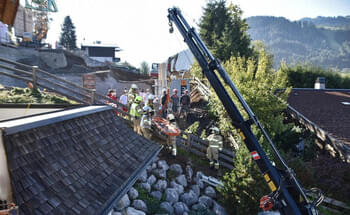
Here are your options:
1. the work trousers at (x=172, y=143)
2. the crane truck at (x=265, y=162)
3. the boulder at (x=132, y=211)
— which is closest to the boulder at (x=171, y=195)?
the boulder at (x=132, y=211)

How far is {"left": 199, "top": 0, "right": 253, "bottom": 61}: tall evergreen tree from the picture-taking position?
2523 centimetres

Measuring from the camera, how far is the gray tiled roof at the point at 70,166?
2998mm

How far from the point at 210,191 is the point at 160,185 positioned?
2.13m

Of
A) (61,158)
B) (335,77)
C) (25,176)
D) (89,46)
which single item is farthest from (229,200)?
(89,46)

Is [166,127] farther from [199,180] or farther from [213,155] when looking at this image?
[199,180]

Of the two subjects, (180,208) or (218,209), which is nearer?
(180,208)

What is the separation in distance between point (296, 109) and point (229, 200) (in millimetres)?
8079

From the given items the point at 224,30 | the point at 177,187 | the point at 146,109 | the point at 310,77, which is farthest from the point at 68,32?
the point at 177,187

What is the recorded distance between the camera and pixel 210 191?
10219 mm

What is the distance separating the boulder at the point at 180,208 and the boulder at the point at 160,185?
0.92m

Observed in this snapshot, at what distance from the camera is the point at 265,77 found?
1216cm

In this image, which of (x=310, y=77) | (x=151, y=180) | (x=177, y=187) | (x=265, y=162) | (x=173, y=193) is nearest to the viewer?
(x=265, y=162)

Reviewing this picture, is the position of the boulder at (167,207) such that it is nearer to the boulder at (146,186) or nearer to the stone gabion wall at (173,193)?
the stone gabion wall at (173,193)

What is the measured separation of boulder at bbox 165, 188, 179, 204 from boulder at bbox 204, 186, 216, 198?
4.65 ft
